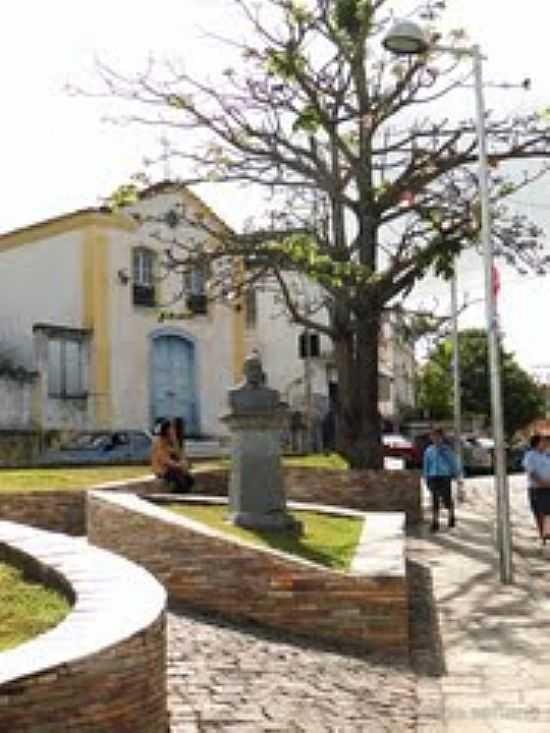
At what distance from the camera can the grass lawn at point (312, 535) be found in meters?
10.6

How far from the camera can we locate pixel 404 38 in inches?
507

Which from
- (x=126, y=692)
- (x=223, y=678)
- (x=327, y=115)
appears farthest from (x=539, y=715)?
(x=327, y=115)

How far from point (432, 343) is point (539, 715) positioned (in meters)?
17.1

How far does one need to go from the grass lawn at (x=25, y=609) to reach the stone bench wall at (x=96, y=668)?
149mm

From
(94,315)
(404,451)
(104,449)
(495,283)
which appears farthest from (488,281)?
(404,451)

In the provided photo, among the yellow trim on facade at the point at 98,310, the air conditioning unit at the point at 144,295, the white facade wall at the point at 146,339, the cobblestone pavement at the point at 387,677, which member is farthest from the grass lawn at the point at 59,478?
the air conditioning unit at the point at 144,295

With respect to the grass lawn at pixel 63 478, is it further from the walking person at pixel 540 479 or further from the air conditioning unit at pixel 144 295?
the air conditioning unit at pixel 144 295

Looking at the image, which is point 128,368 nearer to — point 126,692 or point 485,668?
point 485,668

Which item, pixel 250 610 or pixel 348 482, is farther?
pixel 348 482

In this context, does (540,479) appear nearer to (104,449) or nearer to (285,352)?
(104,449)

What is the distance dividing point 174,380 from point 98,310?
3822 mm

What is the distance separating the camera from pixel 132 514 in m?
10.7

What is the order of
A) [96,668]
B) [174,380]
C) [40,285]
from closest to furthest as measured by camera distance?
[96,668]
[40,285]
[174,380]

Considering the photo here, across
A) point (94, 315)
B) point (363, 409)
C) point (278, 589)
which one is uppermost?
point (94, 315)
